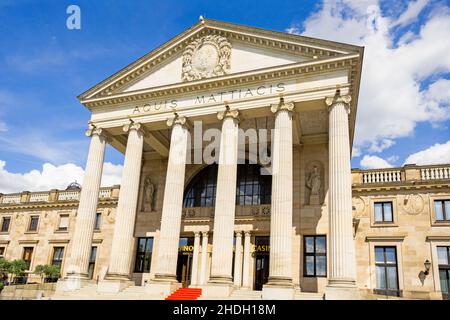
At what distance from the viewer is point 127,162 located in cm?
2795

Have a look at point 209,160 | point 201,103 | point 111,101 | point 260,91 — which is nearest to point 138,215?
point 209,160

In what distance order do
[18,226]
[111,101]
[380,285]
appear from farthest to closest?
[18,226], [111,101], [380,285]

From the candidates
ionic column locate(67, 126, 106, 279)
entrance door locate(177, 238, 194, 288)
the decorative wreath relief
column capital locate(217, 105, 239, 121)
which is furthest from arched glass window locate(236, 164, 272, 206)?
ionic column locate(67, 126, 106, 279)

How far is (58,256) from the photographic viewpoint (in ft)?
126

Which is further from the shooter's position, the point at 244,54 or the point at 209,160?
the point at 209,160

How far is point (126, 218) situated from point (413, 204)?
19.3 meters

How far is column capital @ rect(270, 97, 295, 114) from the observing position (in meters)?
24.5

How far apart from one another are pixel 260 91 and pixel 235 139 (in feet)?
11.3

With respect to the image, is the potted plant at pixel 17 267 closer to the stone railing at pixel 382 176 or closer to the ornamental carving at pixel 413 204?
the stone railing at pixel 382 176

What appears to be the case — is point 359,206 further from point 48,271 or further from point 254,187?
point 48,271

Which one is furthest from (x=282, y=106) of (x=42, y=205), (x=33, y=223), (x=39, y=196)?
(x=33, y=223)

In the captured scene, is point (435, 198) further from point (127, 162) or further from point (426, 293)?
point (127, 162)

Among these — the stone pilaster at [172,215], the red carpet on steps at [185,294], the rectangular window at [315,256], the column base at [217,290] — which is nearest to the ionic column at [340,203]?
the column base at [217,290]

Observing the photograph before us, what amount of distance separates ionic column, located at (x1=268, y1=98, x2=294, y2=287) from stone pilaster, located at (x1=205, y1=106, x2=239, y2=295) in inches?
99.4
